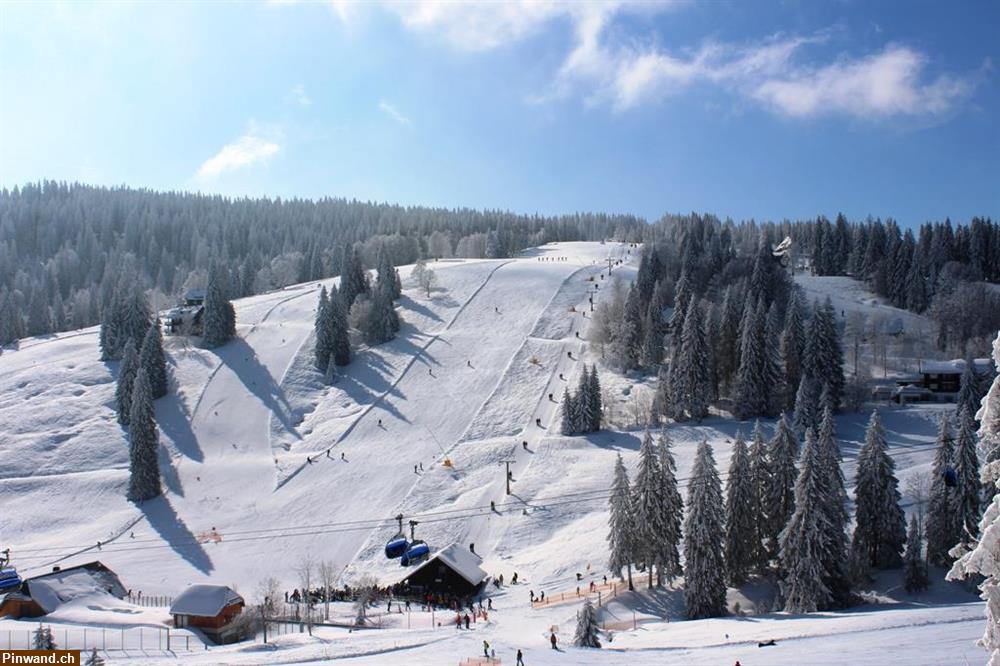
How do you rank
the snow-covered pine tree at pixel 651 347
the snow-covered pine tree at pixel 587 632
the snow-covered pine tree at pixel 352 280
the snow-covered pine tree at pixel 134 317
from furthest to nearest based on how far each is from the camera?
the snow-covered pine tree at pixel 352 280 < the snow-covered pine tree at pixel 134 317 < the snow-covered pine tree at pixel 651 347 < the snow-covered pine tree at pixel 587 632

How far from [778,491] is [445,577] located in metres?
21.3

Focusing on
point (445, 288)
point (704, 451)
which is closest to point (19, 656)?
point (704, 451)

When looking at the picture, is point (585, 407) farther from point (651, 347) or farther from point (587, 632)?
point (587, 632)

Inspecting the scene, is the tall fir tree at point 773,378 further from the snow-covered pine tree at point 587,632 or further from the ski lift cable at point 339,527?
the snow-covered pine tree at point 587,632

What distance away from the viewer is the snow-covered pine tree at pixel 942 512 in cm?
4603

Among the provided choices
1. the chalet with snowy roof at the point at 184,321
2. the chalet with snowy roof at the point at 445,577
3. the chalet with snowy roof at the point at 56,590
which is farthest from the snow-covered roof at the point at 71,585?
the chalet with snowy roof at the point at 184,321

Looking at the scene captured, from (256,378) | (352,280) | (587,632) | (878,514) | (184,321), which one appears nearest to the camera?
(587,632)

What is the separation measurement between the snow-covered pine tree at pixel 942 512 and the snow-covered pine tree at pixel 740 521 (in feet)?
35.1

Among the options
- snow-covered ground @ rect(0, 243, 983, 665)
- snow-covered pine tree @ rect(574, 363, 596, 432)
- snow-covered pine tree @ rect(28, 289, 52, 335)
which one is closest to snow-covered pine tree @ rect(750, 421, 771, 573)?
snow-covered ground @ rect(0, 243, 983, 665)

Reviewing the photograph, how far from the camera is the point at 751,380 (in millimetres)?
77438

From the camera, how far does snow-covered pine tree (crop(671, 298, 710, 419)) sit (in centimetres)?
7812

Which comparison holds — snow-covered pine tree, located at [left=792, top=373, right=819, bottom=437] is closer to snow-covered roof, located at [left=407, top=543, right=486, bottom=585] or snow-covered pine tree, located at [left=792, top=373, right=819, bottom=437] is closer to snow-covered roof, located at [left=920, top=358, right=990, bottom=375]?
snow-covered roof, located at [left=920, top=358, right=990, bottom=375]

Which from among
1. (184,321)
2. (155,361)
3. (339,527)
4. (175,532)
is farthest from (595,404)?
(184,321)

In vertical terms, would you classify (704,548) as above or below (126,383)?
below
